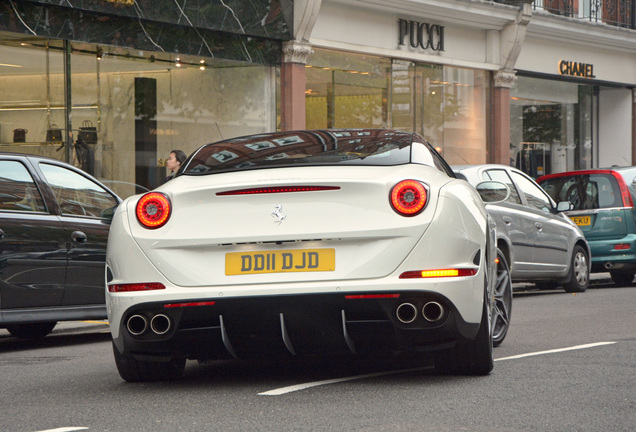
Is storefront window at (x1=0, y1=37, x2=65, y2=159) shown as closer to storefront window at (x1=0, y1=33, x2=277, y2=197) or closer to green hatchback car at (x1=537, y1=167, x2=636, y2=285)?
storefront window at (x1=0, y1=33, x2=277, y2=197)

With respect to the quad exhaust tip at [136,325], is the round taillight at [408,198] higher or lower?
higher

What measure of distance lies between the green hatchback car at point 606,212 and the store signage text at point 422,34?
27.0 feet

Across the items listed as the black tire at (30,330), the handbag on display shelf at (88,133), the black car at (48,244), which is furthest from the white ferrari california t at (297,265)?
the handbag on display shelf at (88,133)

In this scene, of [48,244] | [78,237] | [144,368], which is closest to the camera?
[144,368]

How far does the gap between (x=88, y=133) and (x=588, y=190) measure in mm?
7609

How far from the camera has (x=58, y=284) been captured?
8570 mm

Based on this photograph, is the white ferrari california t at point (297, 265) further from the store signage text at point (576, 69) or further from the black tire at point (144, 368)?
the store signage text at point (576, 69)

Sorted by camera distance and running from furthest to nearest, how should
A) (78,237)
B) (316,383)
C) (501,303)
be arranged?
(78,237), (501,303), (316,383)

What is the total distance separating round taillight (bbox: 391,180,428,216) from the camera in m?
5.50

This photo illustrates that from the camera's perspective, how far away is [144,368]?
6.07m

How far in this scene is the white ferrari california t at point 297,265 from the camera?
213 inches

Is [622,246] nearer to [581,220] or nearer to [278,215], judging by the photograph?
[581,220]

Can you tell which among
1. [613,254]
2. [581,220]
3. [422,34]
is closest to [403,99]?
[422,34]

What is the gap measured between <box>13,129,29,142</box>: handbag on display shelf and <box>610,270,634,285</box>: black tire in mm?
8644
